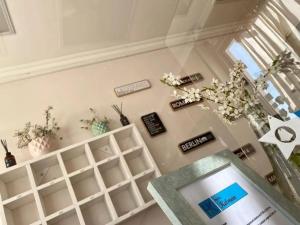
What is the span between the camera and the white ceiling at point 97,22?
6.31 ft

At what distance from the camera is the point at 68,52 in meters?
2.19

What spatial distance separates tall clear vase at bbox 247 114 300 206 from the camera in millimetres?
1015

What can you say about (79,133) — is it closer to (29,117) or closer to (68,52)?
(29,117)

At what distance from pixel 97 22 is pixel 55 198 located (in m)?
1.21

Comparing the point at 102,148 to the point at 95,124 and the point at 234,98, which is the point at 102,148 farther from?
the point at 234,98

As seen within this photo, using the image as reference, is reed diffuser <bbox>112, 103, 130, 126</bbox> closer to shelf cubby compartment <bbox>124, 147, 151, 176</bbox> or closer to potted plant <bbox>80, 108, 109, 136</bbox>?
potted plant <bbox>80, 108, 109, 136</bbox>

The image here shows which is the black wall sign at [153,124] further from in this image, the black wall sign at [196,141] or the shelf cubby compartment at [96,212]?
the shelf cubby compartment at [96,212]

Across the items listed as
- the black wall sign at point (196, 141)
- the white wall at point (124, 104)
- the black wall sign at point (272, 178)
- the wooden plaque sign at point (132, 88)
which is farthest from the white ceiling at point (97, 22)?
the black wall sign at point (272, 178)

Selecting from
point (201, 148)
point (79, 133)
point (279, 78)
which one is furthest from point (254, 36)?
point (79, 133)

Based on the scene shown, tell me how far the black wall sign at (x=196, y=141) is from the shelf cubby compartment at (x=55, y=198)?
2.58ft

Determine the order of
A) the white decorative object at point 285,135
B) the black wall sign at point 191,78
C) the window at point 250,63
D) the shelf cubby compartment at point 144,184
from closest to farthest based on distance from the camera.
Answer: the white decorative object at point 285,135 < the window at point 250,63 < the shelf cubby compartment at point 144,184 < the black wall sign at point 191,78

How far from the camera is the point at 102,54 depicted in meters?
2.33

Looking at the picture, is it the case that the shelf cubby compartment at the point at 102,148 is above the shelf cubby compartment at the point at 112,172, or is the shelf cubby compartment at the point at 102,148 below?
above

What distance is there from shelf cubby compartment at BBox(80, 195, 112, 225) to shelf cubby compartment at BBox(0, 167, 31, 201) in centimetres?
34
